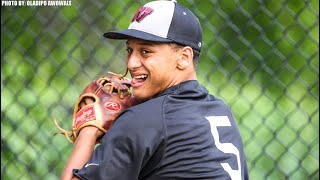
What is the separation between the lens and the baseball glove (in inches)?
118

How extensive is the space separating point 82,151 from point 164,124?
0.30 m

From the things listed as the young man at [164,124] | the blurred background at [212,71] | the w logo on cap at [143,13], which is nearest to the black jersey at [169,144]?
the young man at [164,124]

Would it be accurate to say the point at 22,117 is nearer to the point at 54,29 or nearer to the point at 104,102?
the point at 54,29

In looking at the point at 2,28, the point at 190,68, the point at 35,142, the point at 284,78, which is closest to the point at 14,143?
the point at 35,142

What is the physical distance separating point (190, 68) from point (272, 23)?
1.50 m

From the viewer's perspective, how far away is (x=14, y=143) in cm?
450

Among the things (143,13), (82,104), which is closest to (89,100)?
(82,104)

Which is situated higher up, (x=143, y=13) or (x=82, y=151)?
(x=143, y=13)

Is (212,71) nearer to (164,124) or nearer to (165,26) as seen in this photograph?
(165,26)

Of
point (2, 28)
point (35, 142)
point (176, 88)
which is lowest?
point (35, 142)

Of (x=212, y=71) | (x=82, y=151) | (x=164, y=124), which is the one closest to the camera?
(x=164, y=124)

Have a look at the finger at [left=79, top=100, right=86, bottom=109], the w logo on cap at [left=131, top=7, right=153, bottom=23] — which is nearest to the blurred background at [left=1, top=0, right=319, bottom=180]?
the finger at [left=79, top=100, right=86, bottom=109]

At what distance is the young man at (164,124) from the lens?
8.98ft

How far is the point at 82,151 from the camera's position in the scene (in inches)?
114
